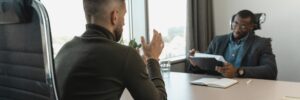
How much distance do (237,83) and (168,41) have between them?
1.90 metres

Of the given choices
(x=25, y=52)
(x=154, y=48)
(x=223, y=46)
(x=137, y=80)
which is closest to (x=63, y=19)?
(x=223, y=46)

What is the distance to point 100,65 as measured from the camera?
3.97 feet

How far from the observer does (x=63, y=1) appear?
2.99 meters

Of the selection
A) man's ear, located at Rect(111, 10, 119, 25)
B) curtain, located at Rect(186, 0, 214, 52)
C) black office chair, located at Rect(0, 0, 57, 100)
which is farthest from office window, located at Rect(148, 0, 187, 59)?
black office chair, located at Rect(0, 0, 57, 100)

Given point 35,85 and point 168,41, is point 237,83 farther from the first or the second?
point 168,41

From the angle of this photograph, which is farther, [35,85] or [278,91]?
[278,91]

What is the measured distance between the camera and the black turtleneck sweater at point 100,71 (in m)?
1.21

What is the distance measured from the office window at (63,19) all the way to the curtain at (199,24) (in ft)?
4.92

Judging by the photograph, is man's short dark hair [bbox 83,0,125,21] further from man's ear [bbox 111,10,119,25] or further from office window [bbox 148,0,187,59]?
office window [bbox 148,0,187,59]

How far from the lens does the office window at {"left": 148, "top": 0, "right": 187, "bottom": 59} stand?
3923 millimetres

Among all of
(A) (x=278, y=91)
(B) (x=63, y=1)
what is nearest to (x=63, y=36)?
(B) (x=63, y=1)

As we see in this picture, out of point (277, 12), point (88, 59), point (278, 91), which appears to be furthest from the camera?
point (277, 12)

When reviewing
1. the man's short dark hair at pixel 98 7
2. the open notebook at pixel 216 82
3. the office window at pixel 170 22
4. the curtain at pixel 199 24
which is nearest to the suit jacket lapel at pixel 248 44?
the open notebook at pixel 216 82

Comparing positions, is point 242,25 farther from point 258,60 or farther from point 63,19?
point 63,19
